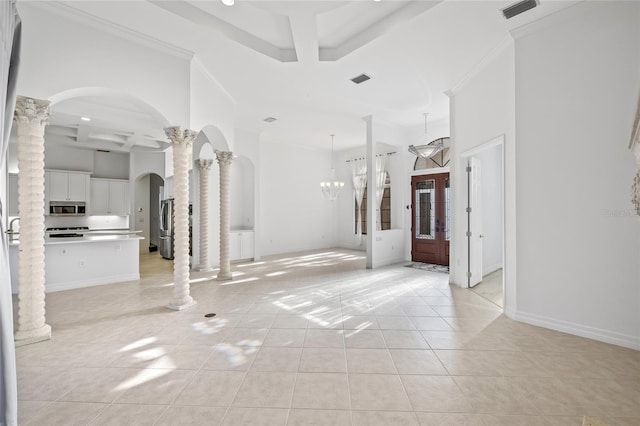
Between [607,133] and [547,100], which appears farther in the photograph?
[547,100]

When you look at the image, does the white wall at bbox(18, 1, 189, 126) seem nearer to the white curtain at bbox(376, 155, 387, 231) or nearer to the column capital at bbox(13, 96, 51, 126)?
the column capital at bbox(13, 96, 51, 126)

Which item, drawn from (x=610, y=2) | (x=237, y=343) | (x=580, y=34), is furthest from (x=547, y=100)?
(x=237, y=343)

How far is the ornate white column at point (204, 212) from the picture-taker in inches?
266

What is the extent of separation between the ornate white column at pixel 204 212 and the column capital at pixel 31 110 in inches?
145

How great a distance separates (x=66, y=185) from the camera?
8.60 metres

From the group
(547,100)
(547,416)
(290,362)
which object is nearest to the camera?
(547,416)

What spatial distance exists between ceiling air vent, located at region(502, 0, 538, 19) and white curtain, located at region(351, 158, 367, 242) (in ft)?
21.4

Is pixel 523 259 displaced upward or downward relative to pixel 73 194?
downward

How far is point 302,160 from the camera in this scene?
1048cm

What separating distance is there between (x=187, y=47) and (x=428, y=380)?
4953 millimetres

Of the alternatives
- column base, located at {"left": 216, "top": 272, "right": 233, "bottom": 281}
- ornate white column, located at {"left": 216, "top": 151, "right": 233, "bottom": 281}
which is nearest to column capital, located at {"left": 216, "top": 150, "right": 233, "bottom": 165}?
ornate white column, located at {"left": 216, "top": 151, "right": 233, "bottom": 281}

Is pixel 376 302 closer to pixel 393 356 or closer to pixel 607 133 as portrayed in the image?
pixel 393 356

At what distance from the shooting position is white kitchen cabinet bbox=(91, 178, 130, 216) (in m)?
9.23

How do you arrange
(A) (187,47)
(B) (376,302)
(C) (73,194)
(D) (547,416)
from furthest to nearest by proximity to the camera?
(C) (73,194) → (B) (376,302) → (A) (187,47) → (D) (547,416)
